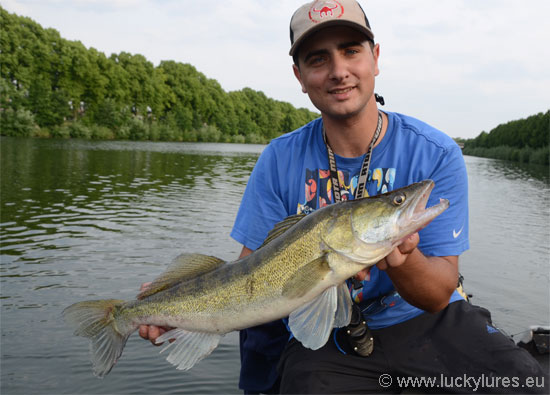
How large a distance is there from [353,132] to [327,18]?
0.89 meters

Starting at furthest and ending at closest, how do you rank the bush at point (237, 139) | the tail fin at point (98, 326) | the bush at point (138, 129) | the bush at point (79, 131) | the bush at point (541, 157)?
1. the bush at point (237, 139)
2. the bush at point (138, 129)
3. the bush at point (541, 157)
4. the bush at point (79, 131)
5. the tail fin at point (98, 326)

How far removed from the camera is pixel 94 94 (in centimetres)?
6397

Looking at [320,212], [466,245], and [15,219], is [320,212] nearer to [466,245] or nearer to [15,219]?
[466,245]

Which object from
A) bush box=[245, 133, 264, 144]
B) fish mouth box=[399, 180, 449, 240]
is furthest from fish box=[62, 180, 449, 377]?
bush box=[245, 133, 264, 144]

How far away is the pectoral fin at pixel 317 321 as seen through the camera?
268 cm

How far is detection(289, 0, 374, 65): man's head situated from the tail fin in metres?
2.56

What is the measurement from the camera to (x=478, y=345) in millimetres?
3018

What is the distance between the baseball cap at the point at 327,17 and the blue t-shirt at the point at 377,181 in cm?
79

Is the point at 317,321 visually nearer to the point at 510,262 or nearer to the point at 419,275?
the point at 419,275

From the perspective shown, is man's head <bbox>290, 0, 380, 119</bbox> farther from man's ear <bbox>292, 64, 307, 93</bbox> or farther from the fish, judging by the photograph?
the fish

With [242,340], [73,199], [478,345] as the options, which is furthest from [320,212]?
[73,199]

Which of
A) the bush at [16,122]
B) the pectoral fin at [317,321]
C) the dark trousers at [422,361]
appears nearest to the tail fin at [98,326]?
the dark trousers at [422,361]

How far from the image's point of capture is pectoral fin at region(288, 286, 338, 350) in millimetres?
2682

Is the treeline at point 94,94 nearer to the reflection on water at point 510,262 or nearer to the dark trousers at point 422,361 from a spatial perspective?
the reflection on water at point 510,262
